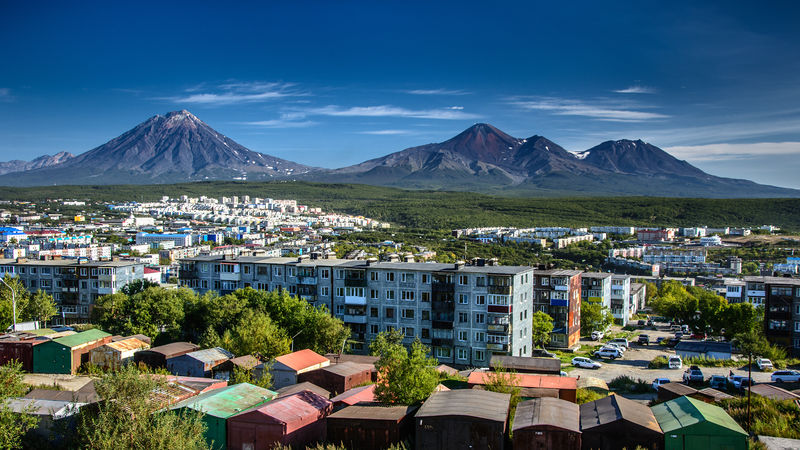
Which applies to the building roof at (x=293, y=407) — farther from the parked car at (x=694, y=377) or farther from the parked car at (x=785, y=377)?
the parked car at (x=785, y=377)

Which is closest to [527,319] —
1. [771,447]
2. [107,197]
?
[771,447]

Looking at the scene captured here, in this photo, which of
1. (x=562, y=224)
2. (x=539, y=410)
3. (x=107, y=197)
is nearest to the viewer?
(x=539, y=410)

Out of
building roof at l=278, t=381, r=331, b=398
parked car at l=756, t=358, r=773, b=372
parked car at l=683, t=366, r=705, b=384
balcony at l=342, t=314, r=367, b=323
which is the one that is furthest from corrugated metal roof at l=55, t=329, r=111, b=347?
parked car at l=756, t=358, r=773, b=372

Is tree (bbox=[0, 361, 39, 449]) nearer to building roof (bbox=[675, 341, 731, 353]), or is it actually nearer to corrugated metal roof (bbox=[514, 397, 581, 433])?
corrugated metal roof (bbox=[514, 397, 581, 433])

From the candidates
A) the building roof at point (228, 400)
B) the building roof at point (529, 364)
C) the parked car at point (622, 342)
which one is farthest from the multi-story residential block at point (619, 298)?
the building roof at point (228, 400)

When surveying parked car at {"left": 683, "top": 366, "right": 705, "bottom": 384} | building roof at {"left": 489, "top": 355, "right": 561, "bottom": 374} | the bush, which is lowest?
the bush

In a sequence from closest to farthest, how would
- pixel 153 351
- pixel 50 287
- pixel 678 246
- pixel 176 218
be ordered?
pixel 153 351 → pixel 50 287 → pixel 678 246 → pixel 176 218

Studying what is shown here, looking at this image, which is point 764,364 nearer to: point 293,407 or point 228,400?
point 293,407

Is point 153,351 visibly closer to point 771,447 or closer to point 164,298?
point 164,298
